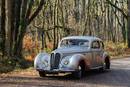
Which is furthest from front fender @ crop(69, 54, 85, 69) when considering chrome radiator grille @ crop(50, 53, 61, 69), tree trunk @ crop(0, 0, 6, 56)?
tree trunk @ crop(0, 0, 6, 56)

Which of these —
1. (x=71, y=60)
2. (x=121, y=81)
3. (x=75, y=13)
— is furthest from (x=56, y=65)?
(x=75, y=13)

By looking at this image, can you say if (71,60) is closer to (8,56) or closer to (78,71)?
(78,71)

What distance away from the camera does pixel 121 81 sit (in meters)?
16.0

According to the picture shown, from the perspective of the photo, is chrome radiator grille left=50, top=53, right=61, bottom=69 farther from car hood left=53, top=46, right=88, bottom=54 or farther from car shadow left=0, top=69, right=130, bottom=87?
car shadow left=0, top=69, right=130, bottom=87

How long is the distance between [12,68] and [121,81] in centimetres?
653

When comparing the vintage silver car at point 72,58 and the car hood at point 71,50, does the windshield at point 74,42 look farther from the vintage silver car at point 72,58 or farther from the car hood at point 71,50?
the car hood at point 71,50

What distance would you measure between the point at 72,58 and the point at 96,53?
98.0 inches

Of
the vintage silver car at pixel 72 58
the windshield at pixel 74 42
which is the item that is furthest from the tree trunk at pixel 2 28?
the vintage silver car at pixel 72 58

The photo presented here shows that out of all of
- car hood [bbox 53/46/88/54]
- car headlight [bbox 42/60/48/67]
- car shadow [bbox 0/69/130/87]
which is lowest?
car shadow [bbox 0/69/130/87]

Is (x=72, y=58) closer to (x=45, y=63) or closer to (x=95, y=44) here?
(x=45, y=63)

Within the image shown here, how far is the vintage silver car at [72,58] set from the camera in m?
16.3

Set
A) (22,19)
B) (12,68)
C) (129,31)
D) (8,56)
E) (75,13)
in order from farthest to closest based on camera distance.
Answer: (75,13)
(129,31)
(22,19)
(8,56)
(12,68)

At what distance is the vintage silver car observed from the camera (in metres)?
16.3

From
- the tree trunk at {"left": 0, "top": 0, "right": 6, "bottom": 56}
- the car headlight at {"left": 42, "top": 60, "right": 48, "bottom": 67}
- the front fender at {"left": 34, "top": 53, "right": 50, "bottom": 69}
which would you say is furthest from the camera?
the tree trunk at {"left": 0, "top": 0, "right": 6, "bottom": 56}
